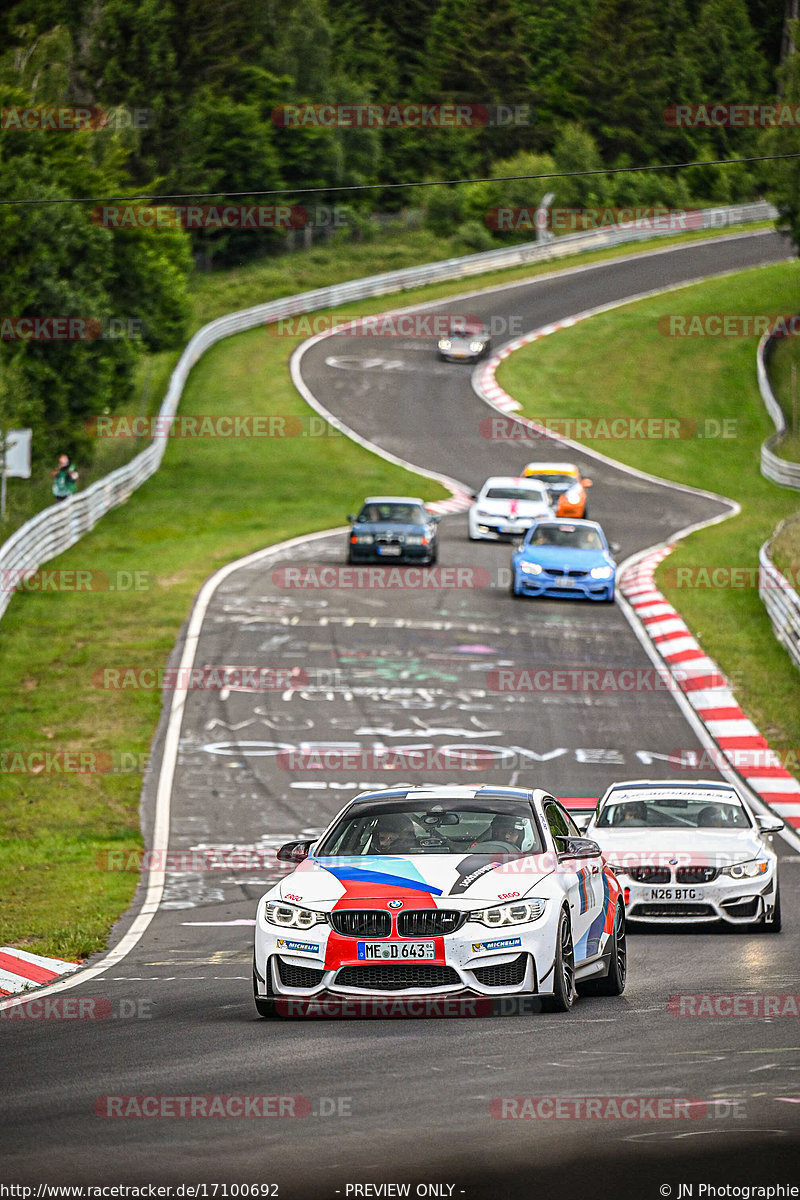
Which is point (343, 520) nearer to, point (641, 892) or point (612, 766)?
point (612, 766)

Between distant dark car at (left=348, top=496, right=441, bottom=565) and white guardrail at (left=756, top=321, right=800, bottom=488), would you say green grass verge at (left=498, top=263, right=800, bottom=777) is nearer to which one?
white guardrail at (left=756, top=321, right=800, bottom=488)

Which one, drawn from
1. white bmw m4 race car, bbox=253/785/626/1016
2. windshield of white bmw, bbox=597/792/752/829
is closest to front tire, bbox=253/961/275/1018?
white bmw m4 race car, bbox=253/785/626/1016

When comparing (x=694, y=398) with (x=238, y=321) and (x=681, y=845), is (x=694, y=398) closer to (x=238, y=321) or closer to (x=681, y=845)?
(x=238, y=321)

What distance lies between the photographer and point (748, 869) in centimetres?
1417

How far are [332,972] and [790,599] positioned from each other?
18.9 meters

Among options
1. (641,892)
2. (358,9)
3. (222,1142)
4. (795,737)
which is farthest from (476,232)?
(222,1142)

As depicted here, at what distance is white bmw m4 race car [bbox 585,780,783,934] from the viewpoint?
14094 millimetres

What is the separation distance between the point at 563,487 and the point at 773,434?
15782 millimetres

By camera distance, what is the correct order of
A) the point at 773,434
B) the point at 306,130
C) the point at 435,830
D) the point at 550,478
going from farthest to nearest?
the point at 306,130, the point at 773,434, the point at 550,478, the point at 435,830

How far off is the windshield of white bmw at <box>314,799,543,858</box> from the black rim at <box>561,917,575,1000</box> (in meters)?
0.59

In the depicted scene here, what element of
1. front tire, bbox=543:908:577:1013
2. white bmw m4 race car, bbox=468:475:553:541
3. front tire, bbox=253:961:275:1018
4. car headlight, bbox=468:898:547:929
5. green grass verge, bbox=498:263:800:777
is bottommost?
green grass verge, bbox=498:263:800:777

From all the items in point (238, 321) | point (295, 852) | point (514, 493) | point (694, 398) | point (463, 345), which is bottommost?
point (238, 321)

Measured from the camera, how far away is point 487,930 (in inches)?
365

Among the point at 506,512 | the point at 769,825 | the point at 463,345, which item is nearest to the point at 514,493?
the point at 506,512
